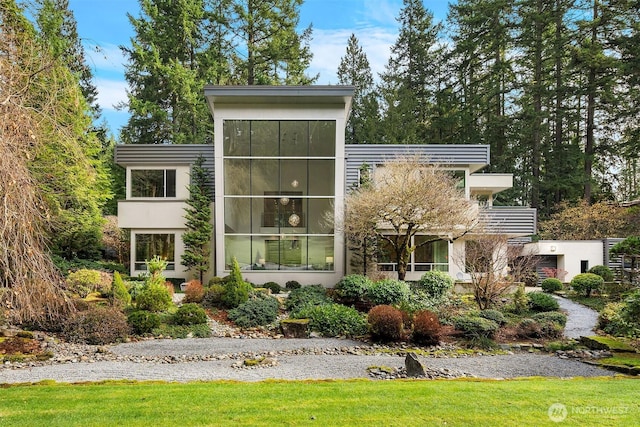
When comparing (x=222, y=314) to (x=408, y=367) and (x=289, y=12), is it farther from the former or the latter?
(x=289, y=12)

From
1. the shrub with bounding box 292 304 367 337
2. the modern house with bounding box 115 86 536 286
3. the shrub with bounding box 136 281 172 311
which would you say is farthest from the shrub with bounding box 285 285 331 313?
the shrub with bounding box 136 281 172 311

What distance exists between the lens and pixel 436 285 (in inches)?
555

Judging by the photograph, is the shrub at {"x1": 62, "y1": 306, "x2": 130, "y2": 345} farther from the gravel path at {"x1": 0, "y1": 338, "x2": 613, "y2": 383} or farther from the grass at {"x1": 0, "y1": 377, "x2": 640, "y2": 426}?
the grass at {"x1": 0, "y1": 377, "x2": 640, "y2": 426}

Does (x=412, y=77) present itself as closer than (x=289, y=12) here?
No

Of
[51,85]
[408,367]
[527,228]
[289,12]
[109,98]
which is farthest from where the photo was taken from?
[109,98]

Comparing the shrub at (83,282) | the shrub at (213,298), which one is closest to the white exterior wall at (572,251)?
the shrub at (213,298)

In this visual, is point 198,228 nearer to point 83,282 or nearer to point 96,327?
point 83,282

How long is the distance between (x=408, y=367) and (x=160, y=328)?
7265 millimetres

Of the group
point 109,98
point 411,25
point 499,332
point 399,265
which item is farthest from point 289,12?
point 499,332

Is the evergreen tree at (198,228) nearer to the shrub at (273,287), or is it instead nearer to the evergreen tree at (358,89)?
the shrub at (273,287)

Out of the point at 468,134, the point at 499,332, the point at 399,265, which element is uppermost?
the point at 468,134

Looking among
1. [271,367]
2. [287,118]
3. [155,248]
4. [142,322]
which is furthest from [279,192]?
[271,367]

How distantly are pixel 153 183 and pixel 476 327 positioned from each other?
50.3ft

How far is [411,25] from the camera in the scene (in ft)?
104
